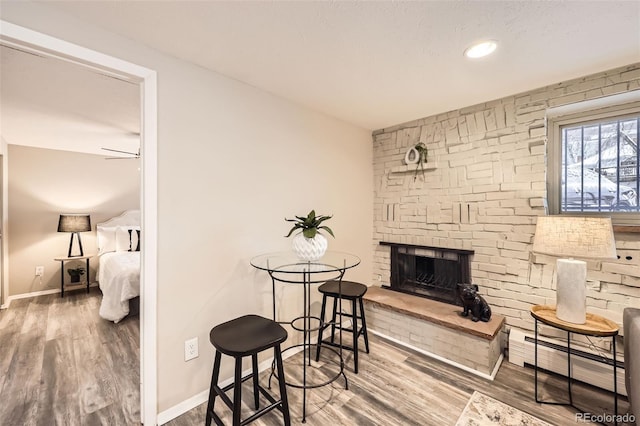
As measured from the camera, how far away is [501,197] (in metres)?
2.39

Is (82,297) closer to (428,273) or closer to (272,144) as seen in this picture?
(272,144)

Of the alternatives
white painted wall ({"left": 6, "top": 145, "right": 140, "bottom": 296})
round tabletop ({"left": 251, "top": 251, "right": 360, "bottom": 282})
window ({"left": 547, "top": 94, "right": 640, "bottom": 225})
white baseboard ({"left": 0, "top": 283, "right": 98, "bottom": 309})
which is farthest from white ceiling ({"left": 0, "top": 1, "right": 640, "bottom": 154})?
white baseboard ({"left": 0, "top": 283, "right": 98, "bottom": 309})

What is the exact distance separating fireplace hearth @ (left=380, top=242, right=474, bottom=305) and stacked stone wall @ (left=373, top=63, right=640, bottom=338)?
0.07 metres

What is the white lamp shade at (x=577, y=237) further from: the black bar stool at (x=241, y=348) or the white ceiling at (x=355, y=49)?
the black bar stool at (x=241, y=348)

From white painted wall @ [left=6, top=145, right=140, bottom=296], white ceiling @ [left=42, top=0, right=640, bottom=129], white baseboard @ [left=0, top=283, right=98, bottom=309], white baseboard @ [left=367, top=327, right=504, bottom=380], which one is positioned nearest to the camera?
white ceiling @ [left=42, top=0, right=640, bottom=129]

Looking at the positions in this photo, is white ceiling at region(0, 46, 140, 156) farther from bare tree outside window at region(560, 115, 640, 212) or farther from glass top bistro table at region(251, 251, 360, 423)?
bare tree outside window at region(560, 115, 640, 212)

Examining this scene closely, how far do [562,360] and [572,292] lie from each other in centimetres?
71

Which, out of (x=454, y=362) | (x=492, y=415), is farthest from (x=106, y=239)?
(x=492, y=415)

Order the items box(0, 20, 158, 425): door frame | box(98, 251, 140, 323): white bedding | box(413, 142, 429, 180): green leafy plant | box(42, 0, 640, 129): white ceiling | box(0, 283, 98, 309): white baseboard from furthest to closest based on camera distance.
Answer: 1. box(0, 283, 98, 309): white baseboard
2. box(98, 251, 140, 323): white bedding
3. box(413, 142, 429, 180): green leafy plant
4. box(0, 20, 158, 425): door frame
5. box(42, 0, 640, 129): white ceiling

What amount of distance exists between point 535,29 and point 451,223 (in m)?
1.64

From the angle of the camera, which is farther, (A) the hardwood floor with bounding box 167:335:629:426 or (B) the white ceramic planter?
Result: (B) the white ceramic planter

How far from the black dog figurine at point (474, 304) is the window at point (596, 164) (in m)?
0.95

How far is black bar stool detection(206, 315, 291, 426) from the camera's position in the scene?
1.39 metres

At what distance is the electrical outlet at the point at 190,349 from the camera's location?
1.75 metres
